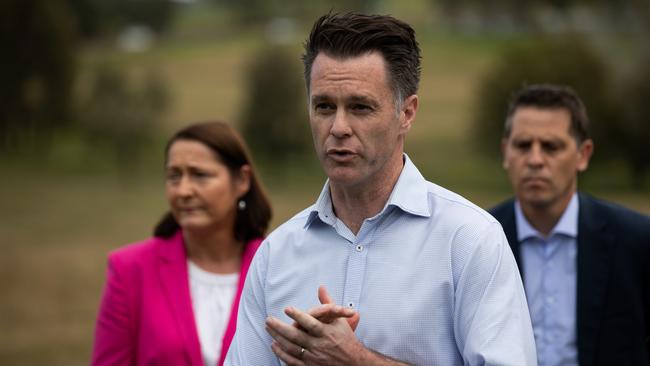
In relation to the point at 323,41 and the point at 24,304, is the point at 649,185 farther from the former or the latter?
the point at 323,41


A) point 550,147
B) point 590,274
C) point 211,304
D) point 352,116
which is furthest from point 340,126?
point 550,147

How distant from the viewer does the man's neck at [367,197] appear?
243cm

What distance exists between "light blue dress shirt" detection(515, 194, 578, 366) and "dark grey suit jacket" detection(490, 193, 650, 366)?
0.30 feet

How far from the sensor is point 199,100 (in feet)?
50.2

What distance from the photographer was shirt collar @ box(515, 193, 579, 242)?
3957 mm

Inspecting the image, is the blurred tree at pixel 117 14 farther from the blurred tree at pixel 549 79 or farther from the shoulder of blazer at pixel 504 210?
the shoulder of blazer at pixel 504 210

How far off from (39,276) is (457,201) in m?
12.5

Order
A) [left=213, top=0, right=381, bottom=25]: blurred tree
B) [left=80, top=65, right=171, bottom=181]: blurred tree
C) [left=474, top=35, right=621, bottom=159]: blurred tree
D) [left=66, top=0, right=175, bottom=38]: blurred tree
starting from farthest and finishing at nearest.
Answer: [left=213, top=0, right=381, bottom=25]: blurred tree
[left=474, top=35, right=621, bottom=159]: blurred tree
[left=66, top=0, right=175, bottom=38]: blurred tree
[left=80, top=65, right=171, bottom=181]: blurred tree

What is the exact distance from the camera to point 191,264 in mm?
4191

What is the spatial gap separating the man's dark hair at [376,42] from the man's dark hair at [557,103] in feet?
6.62

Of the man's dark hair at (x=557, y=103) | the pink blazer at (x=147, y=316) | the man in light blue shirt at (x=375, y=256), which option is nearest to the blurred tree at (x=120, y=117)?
the pink blazer at (x=147, y=316)

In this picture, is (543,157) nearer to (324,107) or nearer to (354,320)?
(324,107)

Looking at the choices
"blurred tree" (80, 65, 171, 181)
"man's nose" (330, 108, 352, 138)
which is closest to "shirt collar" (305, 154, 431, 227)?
"man's nose" (330, 108, 352, 138)

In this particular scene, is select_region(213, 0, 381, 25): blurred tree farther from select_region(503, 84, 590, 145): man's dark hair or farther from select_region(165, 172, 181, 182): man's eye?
select_region(165, 172, 181, 182): man's eye
